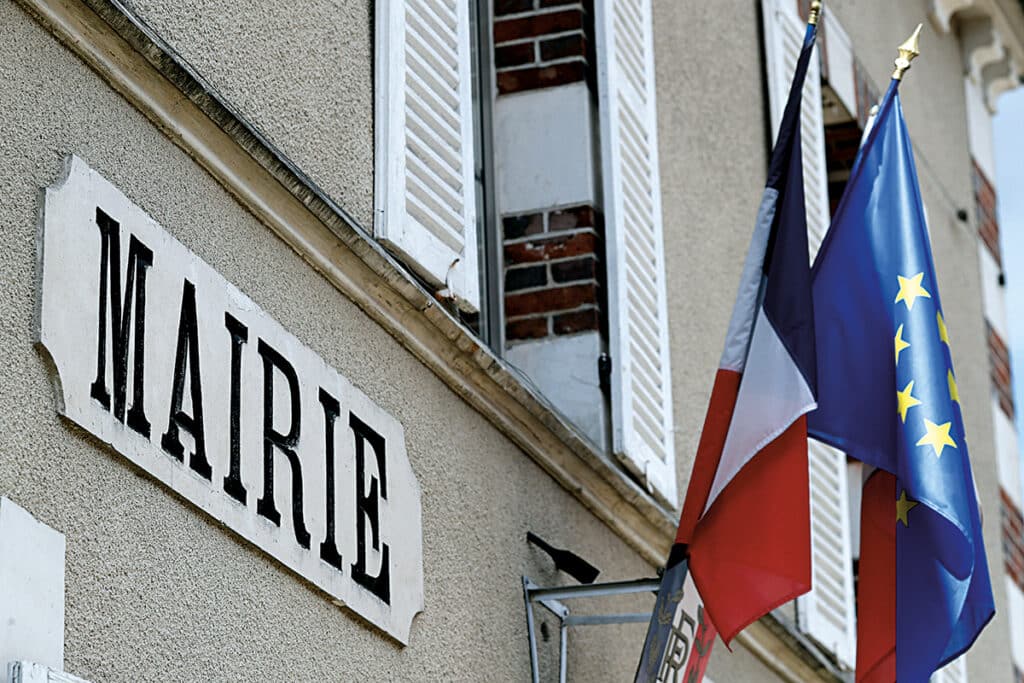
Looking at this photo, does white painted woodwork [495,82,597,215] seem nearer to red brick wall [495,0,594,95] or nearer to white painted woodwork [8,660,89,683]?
red brick wall [495,0,594,95]

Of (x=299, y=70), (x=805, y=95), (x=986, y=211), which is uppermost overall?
(x=986, y=211)

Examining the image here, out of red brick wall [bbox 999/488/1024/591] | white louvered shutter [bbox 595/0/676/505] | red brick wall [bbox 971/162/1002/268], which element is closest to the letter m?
white louvered shutter [bbox 595/0/676/505]

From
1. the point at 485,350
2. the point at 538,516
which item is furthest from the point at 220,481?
the point at 538,516

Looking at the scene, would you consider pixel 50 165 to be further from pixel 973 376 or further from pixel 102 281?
pixel 973 376

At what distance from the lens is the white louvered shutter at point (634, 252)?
535 cm

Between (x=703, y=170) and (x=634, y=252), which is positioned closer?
(x=634, y=252)

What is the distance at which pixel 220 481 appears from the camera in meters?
3.56

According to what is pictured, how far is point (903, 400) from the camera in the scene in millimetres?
4832

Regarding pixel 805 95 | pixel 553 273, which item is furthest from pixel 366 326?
pixel 805 95

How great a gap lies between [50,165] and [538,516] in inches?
74.7

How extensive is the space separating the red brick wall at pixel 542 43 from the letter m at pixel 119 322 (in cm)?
233

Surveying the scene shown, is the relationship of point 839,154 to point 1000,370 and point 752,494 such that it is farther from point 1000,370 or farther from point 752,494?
point 752,494

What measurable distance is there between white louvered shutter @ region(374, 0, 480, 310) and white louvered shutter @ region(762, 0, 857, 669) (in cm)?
211

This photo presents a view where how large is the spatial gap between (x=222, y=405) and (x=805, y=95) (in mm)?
4306
